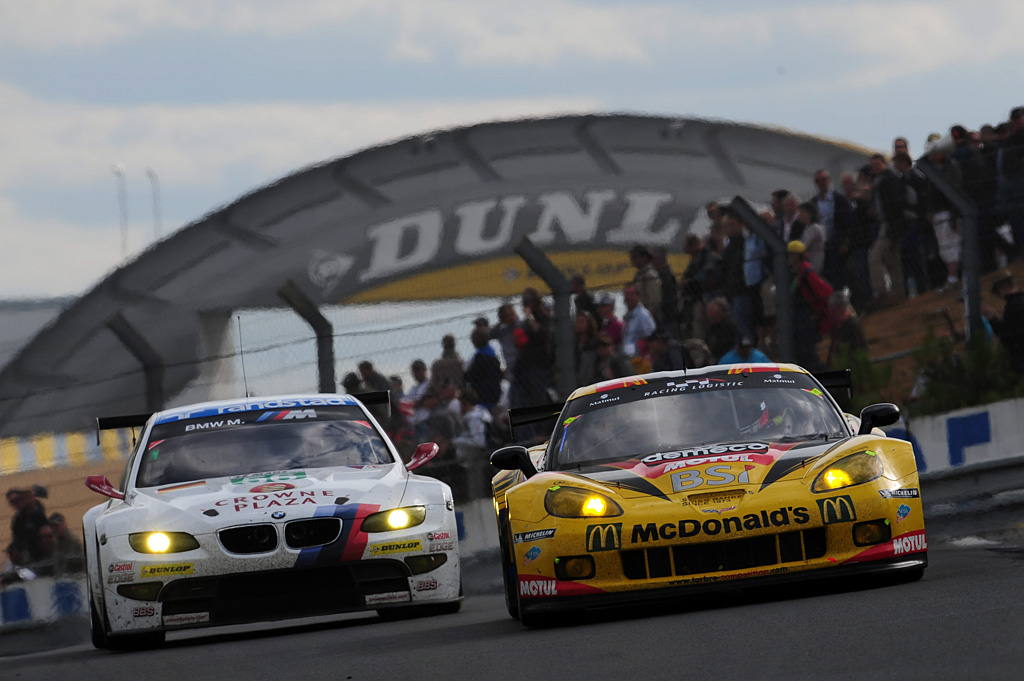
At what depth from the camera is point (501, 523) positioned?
27.1 ft

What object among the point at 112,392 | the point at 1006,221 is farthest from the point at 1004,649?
the point at 112,392

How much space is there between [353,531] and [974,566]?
118 inches

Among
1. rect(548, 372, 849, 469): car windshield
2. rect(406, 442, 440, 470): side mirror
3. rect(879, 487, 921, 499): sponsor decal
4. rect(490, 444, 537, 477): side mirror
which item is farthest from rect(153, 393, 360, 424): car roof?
rect(879, 487, 921, 499): sponsor decal

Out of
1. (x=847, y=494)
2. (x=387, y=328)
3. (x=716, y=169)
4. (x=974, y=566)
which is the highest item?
(x=716, y=169)

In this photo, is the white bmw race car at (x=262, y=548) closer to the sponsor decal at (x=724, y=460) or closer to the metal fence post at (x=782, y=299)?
the sponsor decal at (x=724, y=460)

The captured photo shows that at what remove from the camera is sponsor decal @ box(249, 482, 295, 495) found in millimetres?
8656

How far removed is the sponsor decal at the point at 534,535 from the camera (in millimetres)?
7098

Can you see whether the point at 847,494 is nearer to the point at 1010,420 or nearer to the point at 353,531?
the point at 353,531

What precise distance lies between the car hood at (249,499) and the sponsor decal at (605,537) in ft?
6.09

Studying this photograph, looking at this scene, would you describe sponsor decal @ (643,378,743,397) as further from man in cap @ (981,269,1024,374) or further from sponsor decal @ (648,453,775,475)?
man in cap @ (981,269,1024,374)

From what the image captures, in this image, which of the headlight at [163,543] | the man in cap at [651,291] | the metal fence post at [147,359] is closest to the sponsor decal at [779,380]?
the headlight at [163,543]

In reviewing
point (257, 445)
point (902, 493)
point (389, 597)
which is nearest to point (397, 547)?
point (389, 597)

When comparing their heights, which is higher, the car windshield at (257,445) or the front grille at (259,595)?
the car windshield at (257,445)

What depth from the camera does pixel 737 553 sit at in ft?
22.6
